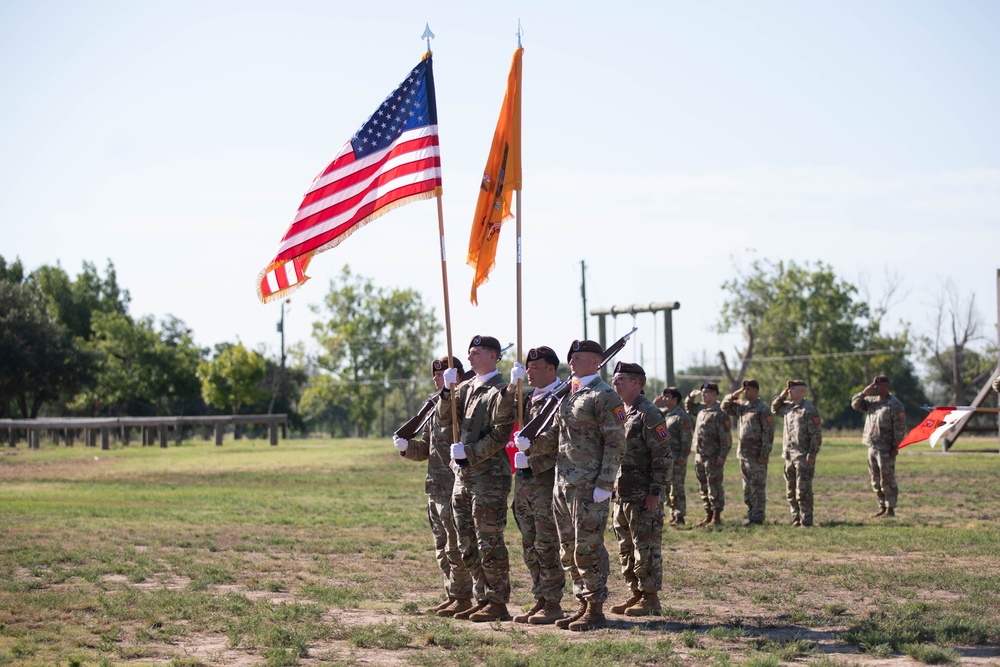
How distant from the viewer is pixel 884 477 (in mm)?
17078

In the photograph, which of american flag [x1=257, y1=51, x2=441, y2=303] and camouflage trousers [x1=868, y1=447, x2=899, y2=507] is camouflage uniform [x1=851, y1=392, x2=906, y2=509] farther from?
american flag [x1=257, y1=51, x2=441, y2=303]

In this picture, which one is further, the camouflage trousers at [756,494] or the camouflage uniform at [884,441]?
the camouflage uniform at [884,441]

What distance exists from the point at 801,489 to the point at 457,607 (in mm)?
8203

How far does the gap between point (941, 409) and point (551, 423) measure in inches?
417

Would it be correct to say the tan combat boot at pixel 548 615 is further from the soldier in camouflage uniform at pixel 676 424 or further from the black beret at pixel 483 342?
the soldier in camouflage uniform at pixel 676 424

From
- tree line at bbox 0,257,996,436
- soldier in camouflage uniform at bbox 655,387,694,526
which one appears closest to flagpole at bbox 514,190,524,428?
soldier in camouflage uniform at bbox 655,387,694,526

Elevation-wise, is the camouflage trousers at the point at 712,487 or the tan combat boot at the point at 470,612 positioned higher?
the camouflage trousers at the point at 712,487

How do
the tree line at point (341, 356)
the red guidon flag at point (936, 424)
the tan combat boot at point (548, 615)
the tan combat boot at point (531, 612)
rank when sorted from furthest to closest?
1. the tree line at point (341, 356)
2. the red guidon flag at point (936, 424)
3. the tan combat boot at point (531, 612)
4. the tan combat boot at point (548, 615)

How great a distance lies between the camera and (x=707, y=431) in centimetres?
1730

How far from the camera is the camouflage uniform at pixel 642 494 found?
31.2 ft

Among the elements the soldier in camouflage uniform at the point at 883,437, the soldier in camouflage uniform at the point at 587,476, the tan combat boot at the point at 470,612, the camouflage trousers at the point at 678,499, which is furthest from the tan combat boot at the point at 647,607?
the soldier in camouflage uniform at the point at 883,437

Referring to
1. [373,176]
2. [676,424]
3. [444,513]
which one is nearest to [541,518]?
[444,513]

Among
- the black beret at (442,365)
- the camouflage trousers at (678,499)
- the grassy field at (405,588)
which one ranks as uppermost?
the black beret at (442,365)

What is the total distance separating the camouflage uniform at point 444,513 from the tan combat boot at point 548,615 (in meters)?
0.74
